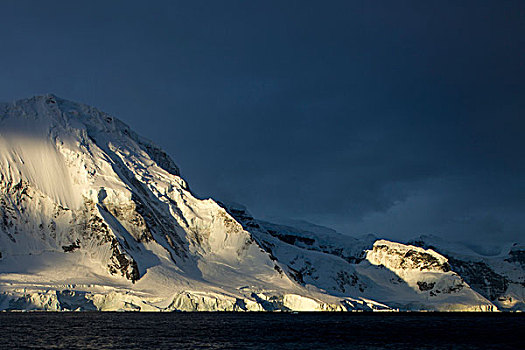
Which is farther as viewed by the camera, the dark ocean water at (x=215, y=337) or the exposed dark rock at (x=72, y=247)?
the exposed dark rock at (x=72, y=247)

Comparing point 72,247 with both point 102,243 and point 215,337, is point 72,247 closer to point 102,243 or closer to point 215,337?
point 102,243

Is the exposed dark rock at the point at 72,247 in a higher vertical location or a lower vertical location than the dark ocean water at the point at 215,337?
higher

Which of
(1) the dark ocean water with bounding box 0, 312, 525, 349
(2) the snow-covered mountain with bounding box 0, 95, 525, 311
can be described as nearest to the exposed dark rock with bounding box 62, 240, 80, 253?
(2) the snow-covered mountain with bounding box 0, 95, 525, 311

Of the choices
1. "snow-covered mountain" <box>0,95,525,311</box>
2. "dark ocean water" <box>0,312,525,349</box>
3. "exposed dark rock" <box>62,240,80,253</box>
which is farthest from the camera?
"exposed dark rock" <box>62,240,80,253</box>

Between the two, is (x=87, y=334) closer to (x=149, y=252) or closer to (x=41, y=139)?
(x=149, y=252)

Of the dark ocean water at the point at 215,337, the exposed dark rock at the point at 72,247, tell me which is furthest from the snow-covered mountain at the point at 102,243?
the dark ocean water at the point at 215,337

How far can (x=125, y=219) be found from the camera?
172 metres

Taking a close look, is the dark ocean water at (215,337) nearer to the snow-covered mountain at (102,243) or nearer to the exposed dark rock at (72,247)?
the snow-covered mountain at (102,243)

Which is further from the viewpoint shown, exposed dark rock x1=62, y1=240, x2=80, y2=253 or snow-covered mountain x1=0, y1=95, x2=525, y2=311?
exposed dark rock x1=62, y1=240, x2=80, y2=253

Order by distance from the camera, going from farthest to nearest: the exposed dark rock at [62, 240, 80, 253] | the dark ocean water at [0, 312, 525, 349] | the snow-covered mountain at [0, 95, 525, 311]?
the exposed dark rock at [62, 240, 80, 253], the snow-covered mountain at [0, 95, 525, 311], the dark ocean water at [0, 312, 525, 349]

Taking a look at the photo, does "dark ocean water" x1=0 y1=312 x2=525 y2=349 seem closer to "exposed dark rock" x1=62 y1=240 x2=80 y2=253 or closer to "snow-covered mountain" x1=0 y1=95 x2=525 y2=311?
"snow-covered mountain" x1=0 y1=95 x2=525 y2=311

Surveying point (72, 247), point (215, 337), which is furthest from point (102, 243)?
point (215, 337)

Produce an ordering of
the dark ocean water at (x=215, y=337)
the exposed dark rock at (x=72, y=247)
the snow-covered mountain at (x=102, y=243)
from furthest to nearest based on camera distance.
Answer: the exposed dark rock at (x=72, y=247), the snow-covered mountain at (x=102, y=243), the dark ocean water at (x=215, y=337)

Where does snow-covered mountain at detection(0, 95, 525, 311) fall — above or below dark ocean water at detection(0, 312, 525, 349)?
above
